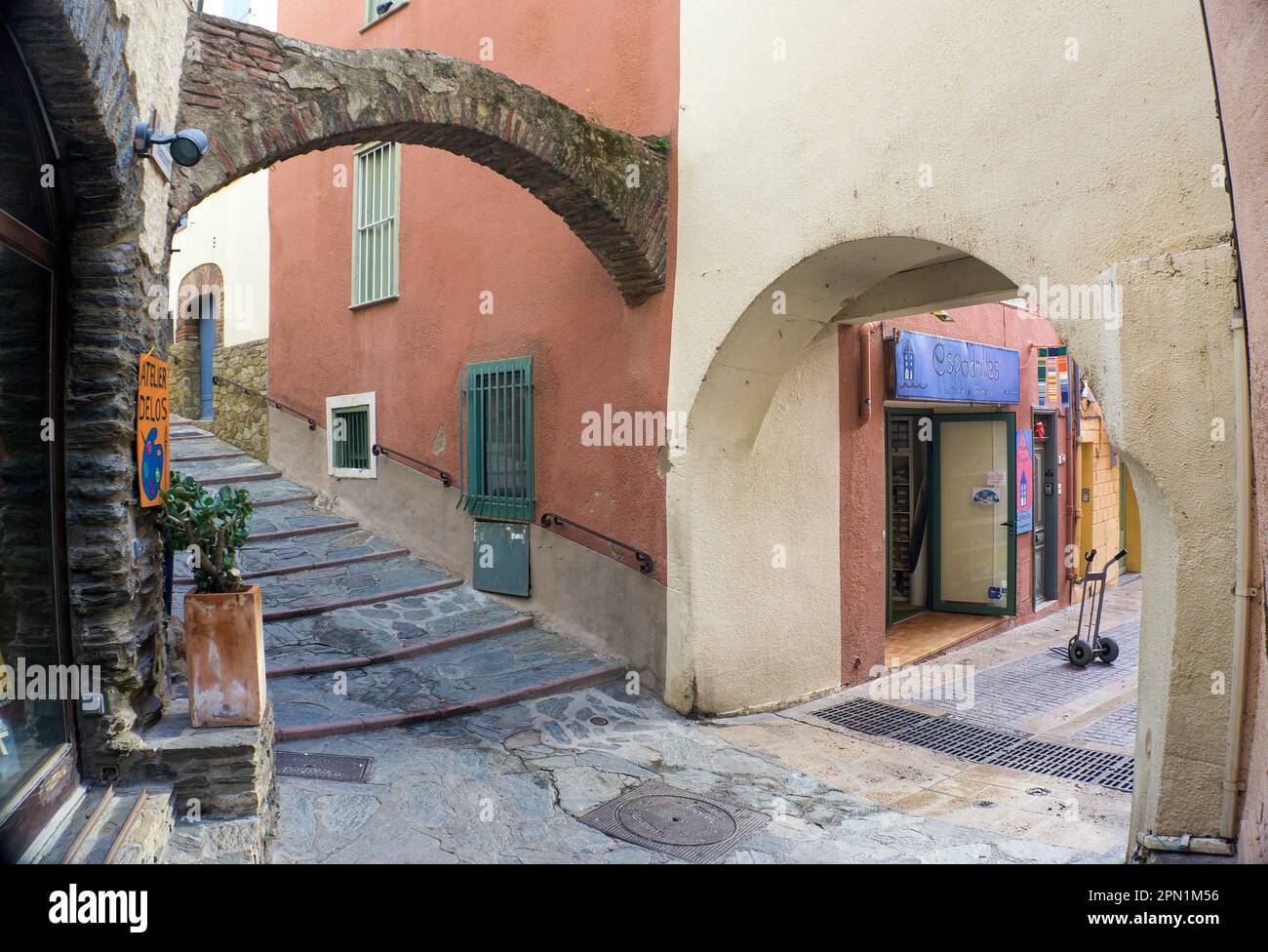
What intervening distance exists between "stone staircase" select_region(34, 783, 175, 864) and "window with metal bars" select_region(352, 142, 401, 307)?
648 cm

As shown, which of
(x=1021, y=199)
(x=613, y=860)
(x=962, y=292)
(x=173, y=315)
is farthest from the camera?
(x=173, y=315)

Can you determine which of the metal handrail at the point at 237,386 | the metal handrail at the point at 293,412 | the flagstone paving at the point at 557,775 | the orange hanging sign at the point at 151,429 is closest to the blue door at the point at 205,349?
the metal handrail at the point at 237,386

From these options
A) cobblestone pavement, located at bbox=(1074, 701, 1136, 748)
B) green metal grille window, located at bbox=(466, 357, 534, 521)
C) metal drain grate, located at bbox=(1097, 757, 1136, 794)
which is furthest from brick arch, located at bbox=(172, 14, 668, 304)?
cobblestone pavement, located at bbox=(1074, 701, 1136, 748)

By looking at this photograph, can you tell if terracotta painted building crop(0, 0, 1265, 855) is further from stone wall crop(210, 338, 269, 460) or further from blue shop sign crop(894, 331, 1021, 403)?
stone wall crop(210, 338, 269, 460)

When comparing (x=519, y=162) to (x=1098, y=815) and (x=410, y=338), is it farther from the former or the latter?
(x=1098, y=815)

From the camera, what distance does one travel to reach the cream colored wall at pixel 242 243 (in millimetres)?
11203

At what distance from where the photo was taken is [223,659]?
351cm

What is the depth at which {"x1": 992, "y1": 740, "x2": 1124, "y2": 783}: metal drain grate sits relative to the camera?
204 inches

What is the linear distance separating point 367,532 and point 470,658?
308 cm

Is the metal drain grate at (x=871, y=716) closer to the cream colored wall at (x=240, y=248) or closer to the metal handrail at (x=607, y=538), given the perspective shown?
the metal handrail at (x=607, y=538)

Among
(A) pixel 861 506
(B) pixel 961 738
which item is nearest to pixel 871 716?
(B) pixel 961 738

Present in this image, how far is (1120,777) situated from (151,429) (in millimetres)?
5384

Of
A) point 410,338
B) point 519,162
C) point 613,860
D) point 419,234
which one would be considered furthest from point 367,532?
point 613,860

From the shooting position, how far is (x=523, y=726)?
544 centimetres
